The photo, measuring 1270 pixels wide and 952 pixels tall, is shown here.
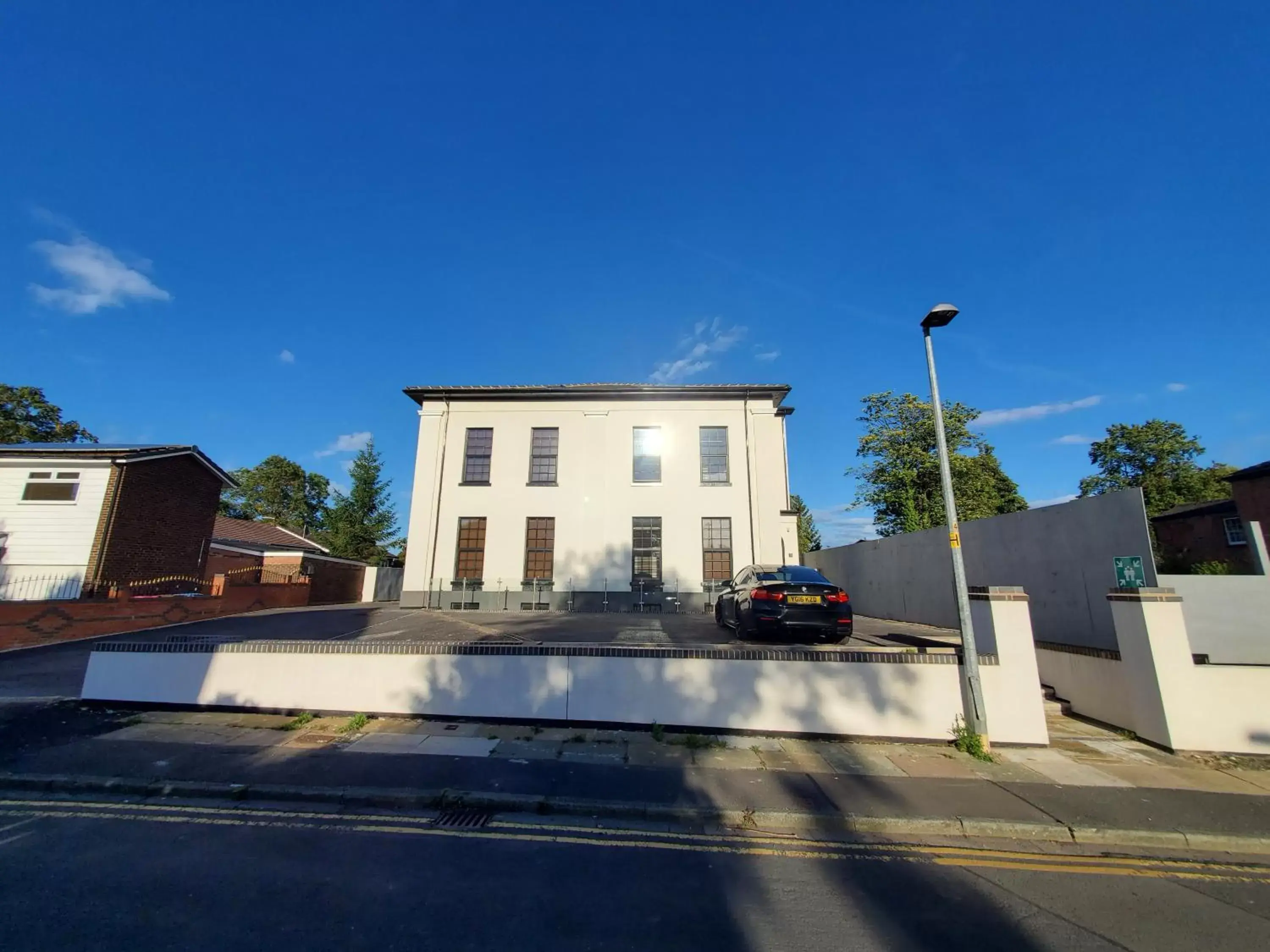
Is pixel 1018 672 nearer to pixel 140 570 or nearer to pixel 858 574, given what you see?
pixel 858 574

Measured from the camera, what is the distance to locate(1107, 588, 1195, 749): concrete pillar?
627 centimetres

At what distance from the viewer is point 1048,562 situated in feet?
33.0

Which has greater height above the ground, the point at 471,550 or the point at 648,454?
the point at 648,454

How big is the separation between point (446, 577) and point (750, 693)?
16.9 meters

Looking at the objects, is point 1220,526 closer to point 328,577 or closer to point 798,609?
point 798,609

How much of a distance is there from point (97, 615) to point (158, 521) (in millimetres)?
6393

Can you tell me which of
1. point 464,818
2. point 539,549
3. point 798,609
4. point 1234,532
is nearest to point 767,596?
point 798,609

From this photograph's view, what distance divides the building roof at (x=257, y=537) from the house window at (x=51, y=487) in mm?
7315

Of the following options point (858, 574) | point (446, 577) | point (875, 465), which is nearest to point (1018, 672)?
point (858, 574)

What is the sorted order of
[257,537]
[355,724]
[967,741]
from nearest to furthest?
[967,741] → [355,724] → [257,537]

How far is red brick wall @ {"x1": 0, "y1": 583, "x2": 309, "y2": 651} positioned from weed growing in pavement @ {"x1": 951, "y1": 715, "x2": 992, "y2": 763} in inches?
778

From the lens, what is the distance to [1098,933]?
10.2 feet

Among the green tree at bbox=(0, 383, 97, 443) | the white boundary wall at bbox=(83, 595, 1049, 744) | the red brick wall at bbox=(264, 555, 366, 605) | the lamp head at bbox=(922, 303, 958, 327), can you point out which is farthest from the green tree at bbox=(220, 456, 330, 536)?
the lamp head at bbox=(922, 303, 958, 327)

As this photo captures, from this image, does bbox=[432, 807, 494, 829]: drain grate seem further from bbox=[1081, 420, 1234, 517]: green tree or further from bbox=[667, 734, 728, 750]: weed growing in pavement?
bbox=[1081, 420, 1234, 517]: green tree
